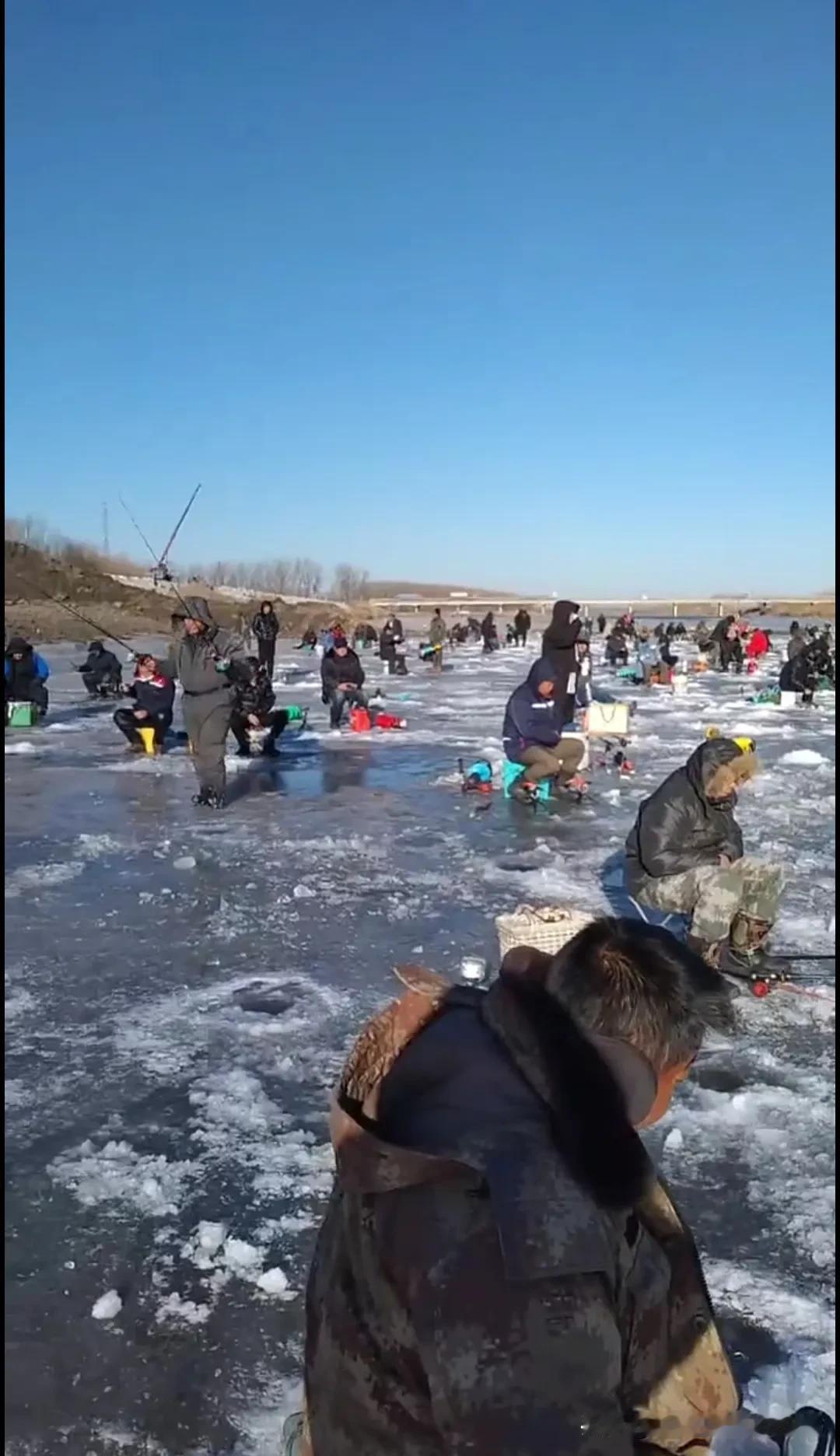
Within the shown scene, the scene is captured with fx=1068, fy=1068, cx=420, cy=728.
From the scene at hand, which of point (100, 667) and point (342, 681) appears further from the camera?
point (100, 667)

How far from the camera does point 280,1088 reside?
4352 millimetres

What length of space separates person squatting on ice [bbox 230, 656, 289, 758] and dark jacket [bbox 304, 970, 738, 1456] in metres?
11.6

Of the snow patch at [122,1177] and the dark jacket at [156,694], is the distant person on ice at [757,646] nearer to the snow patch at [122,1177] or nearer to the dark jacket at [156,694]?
the dark jacket at [156,694]

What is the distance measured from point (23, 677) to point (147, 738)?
14.1 feet

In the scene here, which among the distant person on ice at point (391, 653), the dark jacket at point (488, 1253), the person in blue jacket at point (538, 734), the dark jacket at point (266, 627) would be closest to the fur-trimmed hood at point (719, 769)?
the dark jacket at point (488, 1253)

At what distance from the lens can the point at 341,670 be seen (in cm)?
1655

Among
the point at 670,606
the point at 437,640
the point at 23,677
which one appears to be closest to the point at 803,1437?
the point at 23,677

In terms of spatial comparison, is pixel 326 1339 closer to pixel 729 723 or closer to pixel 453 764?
pixel 453 764

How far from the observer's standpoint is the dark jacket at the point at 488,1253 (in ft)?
4.37

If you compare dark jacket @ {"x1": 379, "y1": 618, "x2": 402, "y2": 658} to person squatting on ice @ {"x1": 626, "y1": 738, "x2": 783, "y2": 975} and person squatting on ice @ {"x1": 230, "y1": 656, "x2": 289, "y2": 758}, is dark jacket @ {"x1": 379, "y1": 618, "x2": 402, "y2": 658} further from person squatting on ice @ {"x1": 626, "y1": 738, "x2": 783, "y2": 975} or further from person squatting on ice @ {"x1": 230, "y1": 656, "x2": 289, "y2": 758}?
person squatting on ice @ {"x1": 626, "y1": 738, "x2": 783, "y2": 975}

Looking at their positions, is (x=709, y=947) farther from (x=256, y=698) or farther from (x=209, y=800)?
(x=256, y=698)

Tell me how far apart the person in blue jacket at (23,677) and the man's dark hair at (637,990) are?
51.4 ft

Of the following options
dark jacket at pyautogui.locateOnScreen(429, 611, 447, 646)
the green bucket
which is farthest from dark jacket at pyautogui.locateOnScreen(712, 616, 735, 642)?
the green bucket

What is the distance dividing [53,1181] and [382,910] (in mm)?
3340
